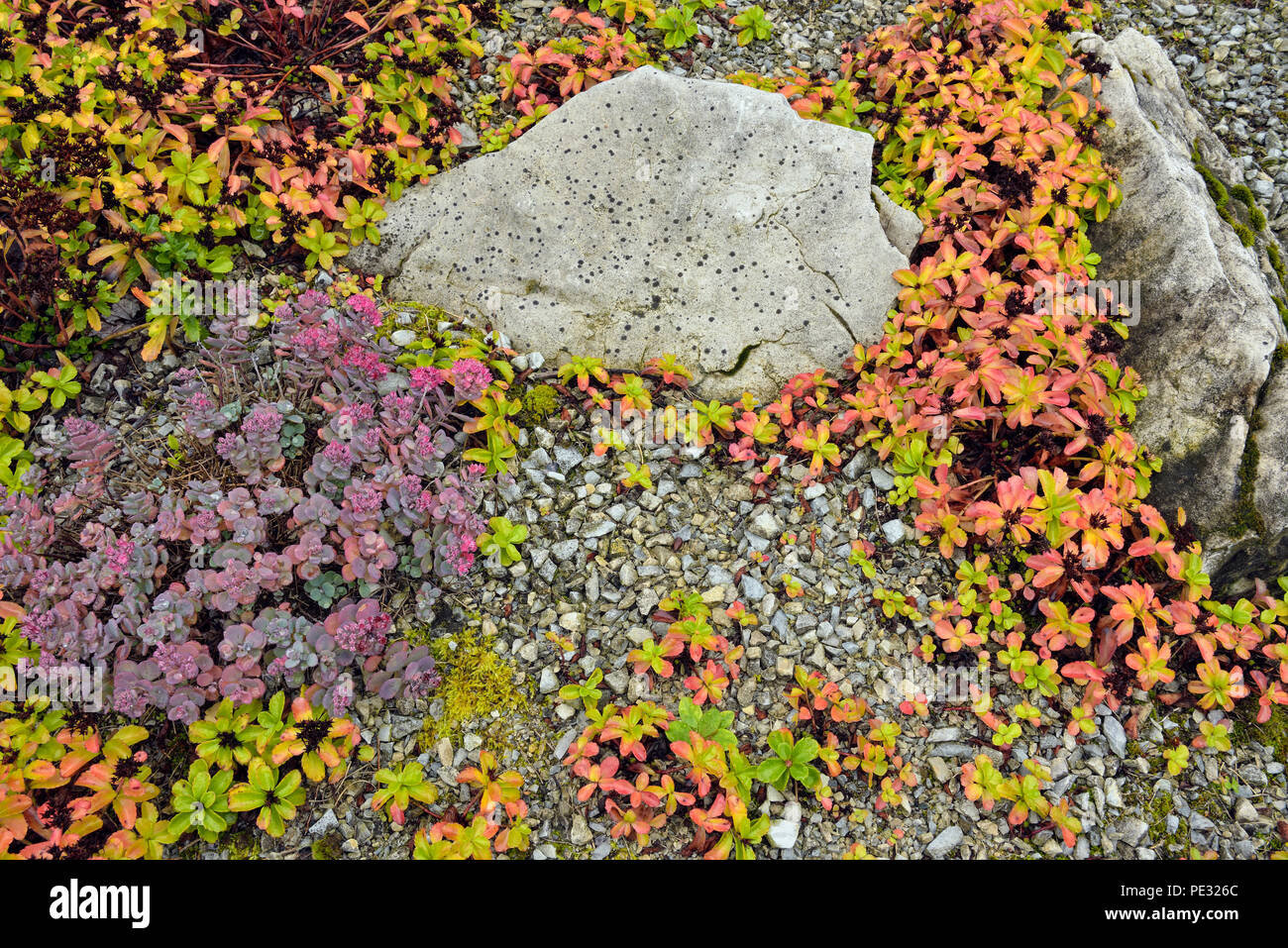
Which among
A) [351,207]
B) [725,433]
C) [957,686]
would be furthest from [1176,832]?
[351,207]

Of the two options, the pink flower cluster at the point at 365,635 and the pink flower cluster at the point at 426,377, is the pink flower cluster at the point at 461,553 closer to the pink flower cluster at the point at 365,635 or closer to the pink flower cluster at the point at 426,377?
the pink flower cluster at the point at 365,635

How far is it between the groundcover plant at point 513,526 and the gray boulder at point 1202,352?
0.19 metres

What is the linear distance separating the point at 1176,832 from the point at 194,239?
20.1ft

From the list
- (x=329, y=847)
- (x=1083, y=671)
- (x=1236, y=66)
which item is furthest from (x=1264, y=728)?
(x=1236, y=66)

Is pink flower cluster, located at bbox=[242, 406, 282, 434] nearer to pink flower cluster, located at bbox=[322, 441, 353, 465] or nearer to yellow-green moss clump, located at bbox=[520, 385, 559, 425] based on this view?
pink flower cluster, located at bbox=[322, 441, 353, 465]

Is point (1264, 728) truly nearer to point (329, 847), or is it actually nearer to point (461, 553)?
point (461, 553)

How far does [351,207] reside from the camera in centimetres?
475

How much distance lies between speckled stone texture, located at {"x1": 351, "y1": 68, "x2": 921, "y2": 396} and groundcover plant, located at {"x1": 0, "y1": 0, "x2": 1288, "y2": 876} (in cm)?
20

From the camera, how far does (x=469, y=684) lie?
3.83m

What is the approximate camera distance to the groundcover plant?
350 cm

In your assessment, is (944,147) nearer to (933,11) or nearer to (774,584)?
(933,11)

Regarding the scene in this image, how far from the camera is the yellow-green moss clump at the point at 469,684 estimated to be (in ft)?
12.3

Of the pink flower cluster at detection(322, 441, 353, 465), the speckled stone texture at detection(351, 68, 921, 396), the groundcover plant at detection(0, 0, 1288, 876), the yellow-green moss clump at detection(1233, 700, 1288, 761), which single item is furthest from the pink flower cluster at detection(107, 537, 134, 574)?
the yellow-green moss clump at detection(1233, 700, 1288, 761)

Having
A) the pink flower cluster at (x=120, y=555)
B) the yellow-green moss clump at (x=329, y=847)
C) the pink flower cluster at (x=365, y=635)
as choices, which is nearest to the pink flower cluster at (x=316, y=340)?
the pink flower cluster at (x=120, y=555)
